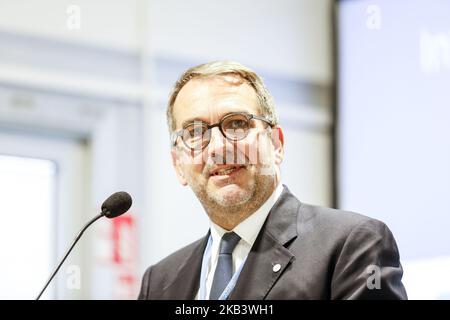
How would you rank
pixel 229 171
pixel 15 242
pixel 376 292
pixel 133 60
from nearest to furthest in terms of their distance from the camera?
pixel 376 292
pixel 229 171
pixel 15 242
pixel 133 60

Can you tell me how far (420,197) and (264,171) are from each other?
166 centimetres

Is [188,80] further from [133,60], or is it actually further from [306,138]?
[306,138]

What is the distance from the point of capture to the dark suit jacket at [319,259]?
5.72 feet

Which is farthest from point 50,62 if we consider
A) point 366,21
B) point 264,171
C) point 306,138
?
point 264,171

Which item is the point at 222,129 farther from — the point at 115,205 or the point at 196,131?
the point at 115,205

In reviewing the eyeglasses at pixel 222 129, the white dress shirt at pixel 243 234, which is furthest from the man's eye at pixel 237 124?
the white dress shirt at pixel 243 234

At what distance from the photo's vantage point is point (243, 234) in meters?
1.98

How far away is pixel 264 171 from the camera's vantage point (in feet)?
6.55

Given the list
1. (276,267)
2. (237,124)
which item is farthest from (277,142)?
(276,267)

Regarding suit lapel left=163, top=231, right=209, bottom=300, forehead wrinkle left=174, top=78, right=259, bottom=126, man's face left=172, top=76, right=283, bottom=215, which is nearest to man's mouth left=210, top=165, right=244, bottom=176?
man's face left=172, top=76, right=283, bottom=215

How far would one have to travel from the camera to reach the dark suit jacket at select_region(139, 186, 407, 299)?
5.72 feet

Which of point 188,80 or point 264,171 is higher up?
point 188,80

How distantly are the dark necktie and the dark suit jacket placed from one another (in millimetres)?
56

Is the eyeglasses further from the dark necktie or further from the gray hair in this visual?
the dark necktie
